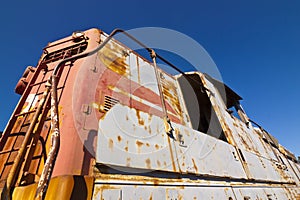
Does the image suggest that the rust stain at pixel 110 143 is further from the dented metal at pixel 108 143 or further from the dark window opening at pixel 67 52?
the dark window opening at pixel 67 52

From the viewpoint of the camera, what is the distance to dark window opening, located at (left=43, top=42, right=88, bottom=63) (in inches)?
106

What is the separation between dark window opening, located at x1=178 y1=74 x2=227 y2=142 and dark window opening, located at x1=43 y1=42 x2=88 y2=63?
2.92 meters

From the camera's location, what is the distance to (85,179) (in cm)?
130

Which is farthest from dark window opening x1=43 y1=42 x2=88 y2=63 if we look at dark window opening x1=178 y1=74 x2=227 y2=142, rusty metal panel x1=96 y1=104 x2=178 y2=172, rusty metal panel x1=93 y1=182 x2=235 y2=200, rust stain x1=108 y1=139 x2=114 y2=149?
dark window opening x1=178 y1=74 x2=227 y2=142

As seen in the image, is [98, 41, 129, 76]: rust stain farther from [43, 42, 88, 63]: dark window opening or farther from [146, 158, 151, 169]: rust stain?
[146, 158, 151, 169]: rust stain

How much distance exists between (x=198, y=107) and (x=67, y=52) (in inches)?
154

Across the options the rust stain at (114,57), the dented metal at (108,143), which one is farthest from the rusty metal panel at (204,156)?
the rust stain at (114,57)

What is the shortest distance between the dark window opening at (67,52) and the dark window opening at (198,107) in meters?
2.92

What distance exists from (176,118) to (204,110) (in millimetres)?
2113

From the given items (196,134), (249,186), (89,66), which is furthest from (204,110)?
(89,66)

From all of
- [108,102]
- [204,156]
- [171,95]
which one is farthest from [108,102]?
[171,95]

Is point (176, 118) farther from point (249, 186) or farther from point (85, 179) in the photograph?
point (85, 179)

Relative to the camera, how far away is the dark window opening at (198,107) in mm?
4617

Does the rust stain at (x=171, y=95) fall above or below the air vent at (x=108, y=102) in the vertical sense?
above
